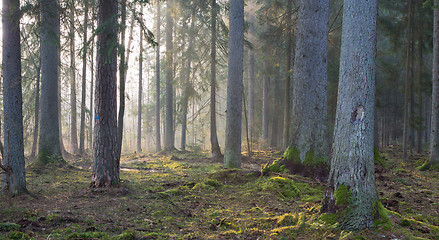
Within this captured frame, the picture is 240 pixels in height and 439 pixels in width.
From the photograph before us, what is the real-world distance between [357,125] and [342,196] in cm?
107

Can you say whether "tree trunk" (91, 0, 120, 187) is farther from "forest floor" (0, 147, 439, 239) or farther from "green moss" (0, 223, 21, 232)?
"green moss" (0, 223, 21, 232)

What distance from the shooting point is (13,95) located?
A: 19.2 ft

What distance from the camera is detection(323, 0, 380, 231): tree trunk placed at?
4139mm

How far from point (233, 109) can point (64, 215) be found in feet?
21.8

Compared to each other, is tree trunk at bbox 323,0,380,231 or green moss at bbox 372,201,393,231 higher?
tree trunk at bbox 323,0,380,231

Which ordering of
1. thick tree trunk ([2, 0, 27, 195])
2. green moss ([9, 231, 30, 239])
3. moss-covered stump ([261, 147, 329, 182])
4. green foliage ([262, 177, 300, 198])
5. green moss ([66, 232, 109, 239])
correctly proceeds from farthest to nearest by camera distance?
moss-covered stump ([261, 147, 329, 182]) < green foliage ([262, 177, 300, 198]) < thick tree trunk ([2, 0, 27, 195]) < green moss ([66, 232, 109, 239]) < green moss ([9, 231, 30, 239])

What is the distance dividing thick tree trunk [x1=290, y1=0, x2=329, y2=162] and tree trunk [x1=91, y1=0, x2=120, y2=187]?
4.93 meters

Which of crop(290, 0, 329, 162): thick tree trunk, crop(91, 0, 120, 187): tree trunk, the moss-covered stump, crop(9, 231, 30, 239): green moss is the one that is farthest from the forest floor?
crop(290, 0, 329, 162): thick tree trunk

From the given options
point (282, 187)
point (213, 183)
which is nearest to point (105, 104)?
point (213, 183)

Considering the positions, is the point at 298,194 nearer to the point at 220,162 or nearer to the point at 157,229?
the point at 157,229

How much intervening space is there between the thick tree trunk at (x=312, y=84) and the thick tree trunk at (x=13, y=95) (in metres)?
6.70

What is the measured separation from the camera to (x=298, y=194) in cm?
659

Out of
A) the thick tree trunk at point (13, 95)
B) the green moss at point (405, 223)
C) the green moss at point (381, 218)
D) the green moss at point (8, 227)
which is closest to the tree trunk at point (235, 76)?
the thick tree trunk at point (13, 95)

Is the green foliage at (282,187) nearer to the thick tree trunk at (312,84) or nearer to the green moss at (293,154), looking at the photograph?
the green moss at (293,154)
